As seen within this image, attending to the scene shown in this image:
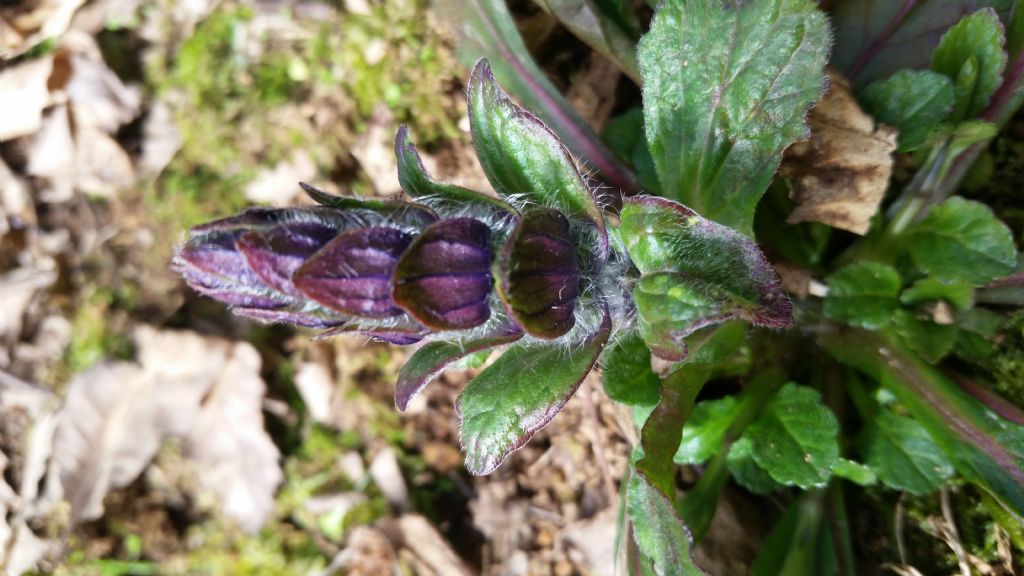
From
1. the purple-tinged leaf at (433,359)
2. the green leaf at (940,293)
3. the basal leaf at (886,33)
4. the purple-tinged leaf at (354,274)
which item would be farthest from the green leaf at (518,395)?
the basal leaf at (886,33)

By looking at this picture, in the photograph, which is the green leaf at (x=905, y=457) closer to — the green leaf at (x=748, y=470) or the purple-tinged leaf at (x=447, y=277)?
the green leaf at (x=748, y=470)

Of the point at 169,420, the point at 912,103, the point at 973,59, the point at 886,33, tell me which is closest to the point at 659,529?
the point at 912,103

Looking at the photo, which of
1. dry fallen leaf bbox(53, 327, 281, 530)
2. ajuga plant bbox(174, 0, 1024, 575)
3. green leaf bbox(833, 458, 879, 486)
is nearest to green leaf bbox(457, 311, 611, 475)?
ajuga plant bbox(174, 0, 1024, 575)

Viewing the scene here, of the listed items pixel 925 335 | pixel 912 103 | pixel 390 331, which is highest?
pixel 912 103

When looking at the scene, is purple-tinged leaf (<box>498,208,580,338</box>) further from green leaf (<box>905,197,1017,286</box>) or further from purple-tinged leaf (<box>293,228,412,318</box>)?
green leaf (<box>905,197,1017,286</box>)

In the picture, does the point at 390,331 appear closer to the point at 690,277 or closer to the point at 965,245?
the point at 690,277
